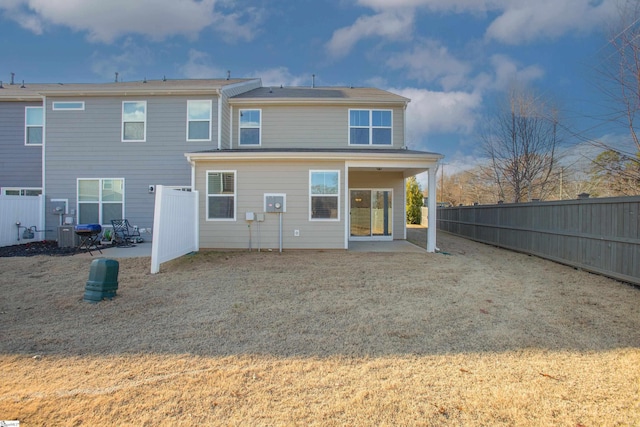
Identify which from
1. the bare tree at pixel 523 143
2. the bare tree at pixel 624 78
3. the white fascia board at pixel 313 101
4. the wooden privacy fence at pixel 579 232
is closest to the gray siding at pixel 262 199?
the white fascia board at pixel 313 101

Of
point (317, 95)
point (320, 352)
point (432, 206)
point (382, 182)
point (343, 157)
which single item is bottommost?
point (320, 352)

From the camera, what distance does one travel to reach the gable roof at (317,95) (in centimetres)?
1167

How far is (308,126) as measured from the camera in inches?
471

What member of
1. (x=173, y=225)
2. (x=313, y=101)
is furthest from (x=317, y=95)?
(x=173, y=225)

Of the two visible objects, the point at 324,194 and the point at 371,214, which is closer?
the point at 324,194

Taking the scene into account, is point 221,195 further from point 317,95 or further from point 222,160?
point 317,95

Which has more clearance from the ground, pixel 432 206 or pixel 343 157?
pixel 343 157

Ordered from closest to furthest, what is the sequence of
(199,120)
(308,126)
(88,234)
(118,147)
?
1. (88,234)
2. (199,120)
3. (118,147)
4. (308,126)

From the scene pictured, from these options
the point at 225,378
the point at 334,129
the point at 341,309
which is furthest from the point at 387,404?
the point at 334,129

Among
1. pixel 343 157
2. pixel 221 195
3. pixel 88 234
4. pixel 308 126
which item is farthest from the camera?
pixel 308 126

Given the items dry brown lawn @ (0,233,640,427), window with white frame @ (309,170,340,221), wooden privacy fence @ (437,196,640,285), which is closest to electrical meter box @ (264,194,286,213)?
window with white frame @ (309,170,340,221)

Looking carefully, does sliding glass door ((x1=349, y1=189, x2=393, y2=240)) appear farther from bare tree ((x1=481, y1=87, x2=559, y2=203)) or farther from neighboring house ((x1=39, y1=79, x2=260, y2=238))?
bare tree ((x1=481, y1=87, x2=559, y2=203))

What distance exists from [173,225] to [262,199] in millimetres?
2730

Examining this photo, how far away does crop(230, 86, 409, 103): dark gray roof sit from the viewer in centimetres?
1170
